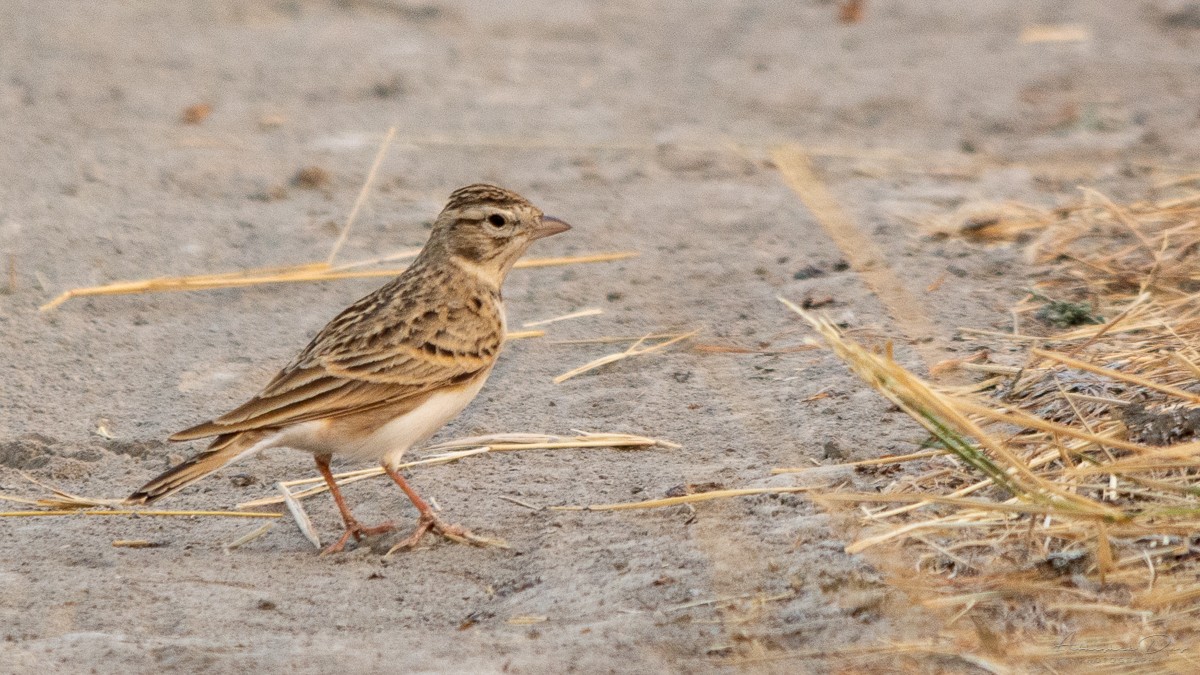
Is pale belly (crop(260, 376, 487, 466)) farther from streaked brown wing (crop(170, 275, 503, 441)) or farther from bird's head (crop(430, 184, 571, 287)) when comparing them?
bird's head (crop(430, 184, 571, 287))

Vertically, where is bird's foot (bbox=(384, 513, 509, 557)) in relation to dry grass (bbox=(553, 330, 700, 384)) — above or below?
above

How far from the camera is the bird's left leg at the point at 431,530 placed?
5.04m

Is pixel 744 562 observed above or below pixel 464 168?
above

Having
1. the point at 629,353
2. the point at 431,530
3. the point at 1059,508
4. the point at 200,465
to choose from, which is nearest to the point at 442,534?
the point at 431,530

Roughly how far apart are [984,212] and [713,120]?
8.93ft

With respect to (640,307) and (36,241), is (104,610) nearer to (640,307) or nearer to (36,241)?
(640,307)

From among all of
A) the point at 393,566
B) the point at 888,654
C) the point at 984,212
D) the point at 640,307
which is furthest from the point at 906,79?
the point at 888,654

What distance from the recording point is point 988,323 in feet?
20.2

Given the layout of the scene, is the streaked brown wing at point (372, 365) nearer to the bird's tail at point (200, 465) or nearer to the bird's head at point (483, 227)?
the bird's tail at point (200, 465)

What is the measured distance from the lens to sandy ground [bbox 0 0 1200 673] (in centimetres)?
440

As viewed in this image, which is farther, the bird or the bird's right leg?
the bird's right leg

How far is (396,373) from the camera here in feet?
17.3

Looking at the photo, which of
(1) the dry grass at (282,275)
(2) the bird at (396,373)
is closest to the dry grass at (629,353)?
(2) the bird at (396,373)

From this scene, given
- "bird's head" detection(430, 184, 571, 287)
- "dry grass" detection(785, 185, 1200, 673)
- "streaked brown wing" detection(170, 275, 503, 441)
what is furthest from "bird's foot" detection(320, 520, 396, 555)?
"dry grass" detection(785, 185, 1200, 673)
